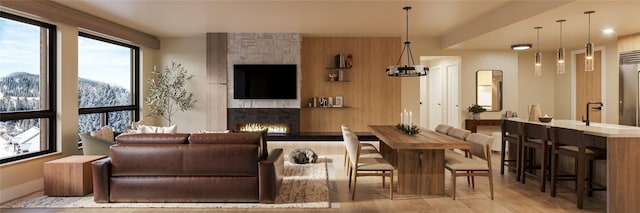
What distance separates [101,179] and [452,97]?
24.2 feet

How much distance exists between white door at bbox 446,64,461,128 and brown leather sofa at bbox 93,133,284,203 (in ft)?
19.3

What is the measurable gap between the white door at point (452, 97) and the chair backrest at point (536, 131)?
139 inches

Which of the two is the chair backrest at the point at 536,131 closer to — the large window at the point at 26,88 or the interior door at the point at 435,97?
the interior door at the point at 435,97

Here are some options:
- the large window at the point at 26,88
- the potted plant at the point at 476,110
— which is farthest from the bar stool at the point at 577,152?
the large window at the point at 26,88

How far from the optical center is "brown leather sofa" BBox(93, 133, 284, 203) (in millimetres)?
4387

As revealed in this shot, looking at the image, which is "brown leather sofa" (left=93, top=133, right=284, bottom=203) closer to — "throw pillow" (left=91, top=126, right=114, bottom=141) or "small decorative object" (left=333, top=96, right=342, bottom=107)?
"throw pillow" (left=91, top=126, right=114, bottom=141)

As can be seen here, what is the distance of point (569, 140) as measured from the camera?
4566 mm

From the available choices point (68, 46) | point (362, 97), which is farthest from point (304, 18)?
point (68, 46)

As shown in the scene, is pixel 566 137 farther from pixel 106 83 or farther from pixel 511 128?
pixel 106 83

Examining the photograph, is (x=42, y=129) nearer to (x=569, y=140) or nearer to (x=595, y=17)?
(x=569, y=140)

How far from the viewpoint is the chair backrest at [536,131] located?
5046 mm

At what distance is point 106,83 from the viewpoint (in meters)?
7.35

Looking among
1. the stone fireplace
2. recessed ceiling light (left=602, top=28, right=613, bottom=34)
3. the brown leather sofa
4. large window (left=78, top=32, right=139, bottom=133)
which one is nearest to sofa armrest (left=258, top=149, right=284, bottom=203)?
the brown leather sofa

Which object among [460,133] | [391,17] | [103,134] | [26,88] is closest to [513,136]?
[460,133]
